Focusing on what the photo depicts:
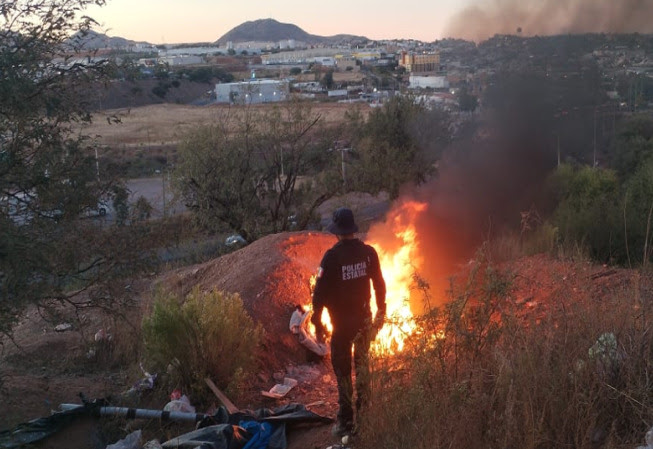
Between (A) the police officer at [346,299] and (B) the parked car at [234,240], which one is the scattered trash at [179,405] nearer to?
(A) the police officer at [346,299]

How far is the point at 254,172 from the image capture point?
17281 millimetres

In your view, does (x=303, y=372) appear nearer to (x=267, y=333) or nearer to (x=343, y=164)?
(x=267, y=333)

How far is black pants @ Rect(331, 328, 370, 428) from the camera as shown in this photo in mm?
5453

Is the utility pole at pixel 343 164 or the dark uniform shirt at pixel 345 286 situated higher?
the dark uniform shirt at pixel 345 286

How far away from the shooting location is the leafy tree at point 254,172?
1653 cm

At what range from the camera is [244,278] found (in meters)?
9.44

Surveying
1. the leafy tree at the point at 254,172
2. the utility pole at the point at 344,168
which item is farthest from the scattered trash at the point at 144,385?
the utility pole at the point at 344,168

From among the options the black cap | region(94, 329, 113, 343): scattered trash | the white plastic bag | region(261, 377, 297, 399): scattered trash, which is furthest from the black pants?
region(94, 329, 113, 343): scattered trash

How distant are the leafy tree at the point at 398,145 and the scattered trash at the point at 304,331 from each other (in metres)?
10.8

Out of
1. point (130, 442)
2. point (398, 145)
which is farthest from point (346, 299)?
point (398, 145)

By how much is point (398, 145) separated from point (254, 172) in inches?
294

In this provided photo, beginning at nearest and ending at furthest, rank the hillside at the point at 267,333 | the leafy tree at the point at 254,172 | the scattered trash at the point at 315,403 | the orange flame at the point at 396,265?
the orange flame at the point at 396,265, the hillside at the point at 267,333, the scattered trash at the point at 315,403, the leafy tree at the point at 254,172

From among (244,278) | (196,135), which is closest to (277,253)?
(244,278)

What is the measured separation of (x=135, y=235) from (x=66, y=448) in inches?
81.3
